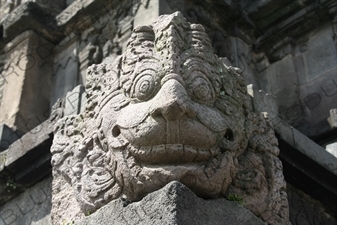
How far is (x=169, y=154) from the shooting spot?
3729 mm

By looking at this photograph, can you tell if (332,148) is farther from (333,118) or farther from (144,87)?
(144,87)

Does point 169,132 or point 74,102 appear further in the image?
point 74,102

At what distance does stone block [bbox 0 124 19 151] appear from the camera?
19.1ft

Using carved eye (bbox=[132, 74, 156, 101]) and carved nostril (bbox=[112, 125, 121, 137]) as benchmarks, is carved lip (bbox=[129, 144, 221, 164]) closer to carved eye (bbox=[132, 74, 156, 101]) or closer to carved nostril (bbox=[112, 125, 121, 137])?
carved nostril (bbox=[112, 125, 121, 137])

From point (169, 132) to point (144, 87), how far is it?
0.37m

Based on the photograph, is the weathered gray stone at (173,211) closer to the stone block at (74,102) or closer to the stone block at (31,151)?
the stone block at (74,102)

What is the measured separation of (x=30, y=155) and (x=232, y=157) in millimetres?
1962

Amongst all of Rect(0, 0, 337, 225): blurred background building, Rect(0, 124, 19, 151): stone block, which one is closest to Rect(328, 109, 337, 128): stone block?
Rect(0, 0, 337, 225): blurred background building

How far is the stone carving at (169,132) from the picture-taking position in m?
3.74

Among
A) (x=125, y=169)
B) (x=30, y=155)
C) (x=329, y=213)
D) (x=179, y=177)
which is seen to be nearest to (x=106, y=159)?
(x=125, y=169)

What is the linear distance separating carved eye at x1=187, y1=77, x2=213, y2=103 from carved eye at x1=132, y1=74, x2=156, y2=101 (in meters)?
0.23

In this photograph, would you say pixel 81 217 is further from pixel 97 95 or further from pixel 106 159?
pixel 97 95

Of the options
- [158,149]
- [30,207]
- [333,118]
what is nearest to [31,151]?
[30,207]

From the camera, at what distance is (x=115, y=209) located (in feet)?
12.1
